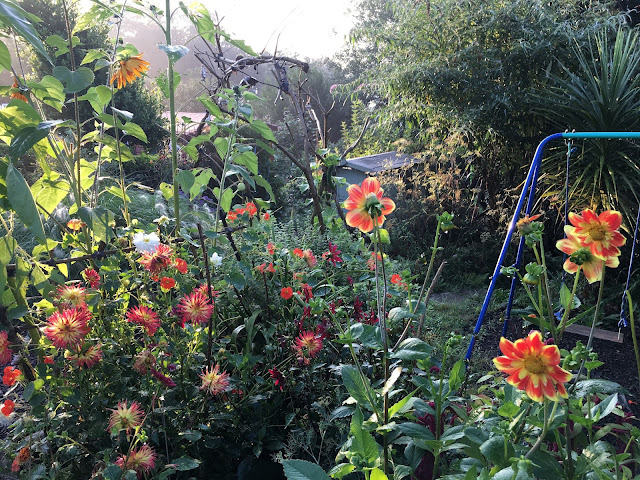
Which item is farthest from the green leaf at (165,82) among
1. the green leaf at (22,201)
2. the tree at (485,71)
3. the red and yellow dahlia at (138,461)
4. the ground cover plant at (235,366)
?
the tree at (485,71)

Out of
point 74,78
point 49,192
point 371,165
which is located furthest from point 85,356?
point 371,165

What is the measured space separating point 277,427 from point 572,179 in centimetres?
285

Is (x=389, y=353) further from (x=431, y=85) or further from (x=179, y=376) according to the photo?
(x=431, y=85)

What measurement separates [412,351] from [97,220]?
0.73 metres

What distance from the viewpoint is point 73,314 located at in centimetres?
85

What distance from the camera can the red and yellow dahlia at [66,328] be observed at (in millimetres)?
828

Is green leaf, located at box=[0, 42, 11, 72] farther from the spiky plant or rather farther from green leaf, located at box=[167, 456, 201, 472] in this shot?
the spiky plant

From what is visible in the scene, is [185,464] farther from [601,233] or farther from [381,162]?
[381,162]

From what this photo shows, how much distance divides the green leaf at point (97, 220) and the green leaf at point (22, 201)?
0.63 feet

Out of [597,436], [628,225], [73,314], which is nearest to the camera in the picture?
[597,436]

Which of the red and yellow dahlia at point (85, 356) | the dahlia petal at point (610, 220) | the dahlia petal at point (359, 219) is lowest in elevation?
the red and yellow dahlia at point (85, 356)

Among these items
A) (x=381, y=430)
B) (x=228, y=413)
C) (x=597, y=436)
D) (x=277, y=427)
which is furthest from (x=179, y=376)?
(x=597, y=436)

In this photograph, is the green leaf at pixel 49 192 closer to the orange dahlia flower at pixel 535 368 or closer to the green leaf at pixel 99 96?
the green leaf at pixel 99 96

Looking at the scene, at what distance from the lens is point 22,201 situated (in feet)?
2.54
